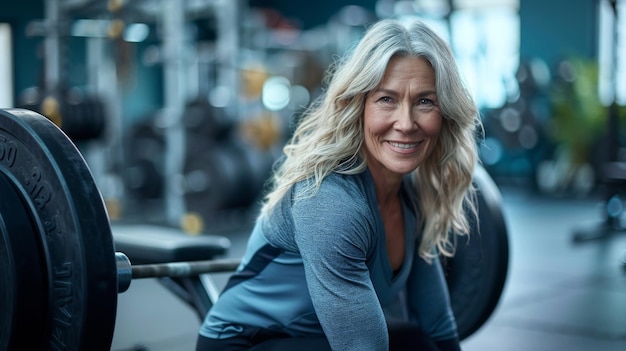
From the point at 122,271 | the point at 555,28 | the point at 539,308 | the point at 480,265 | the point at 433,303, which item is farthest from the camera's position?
the point at 555,28

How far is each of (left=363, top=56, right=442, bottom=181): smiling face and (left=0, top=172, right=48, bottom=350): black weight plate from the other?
0.52m

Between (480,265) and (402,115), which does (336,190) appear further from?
(480,265)

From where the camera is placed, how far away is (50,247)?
98 cm

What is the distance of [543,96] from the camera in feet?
25.3

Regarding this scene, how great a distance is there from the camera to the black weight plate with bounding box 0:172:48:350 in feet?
3.18

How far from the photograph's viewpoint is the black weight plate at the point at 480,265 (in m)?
1.50

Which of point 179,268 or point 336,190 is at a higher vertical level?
point 336,190

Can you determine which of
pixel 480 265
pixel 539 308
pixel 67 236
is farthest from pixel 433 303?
pixel 539 308

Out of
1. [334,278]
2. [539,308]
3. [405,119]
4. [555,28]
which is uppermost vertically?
[555,28]

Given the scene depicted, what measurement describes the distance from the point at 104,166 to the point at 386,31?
516 cm

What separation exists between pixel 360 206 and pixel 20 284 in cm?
49

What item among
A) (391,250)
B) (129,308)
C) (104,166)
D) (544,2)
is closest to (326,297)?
(391,250)

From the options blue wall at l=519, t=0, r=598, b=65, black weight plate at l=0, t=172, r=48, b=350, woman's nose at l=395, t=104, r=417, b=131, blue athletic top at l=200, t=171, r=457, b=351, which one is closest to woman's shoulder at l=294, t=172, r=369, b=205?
blue athletic top at l=200, t=171, r=457, b=351

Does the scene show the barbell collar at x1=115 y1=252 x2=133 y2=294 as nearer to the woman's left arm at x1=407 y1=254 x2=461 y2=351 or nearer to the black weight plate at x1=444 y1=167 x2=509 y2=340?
the woman's left arm at x1=407 y1=254 x2=461 y2=351
